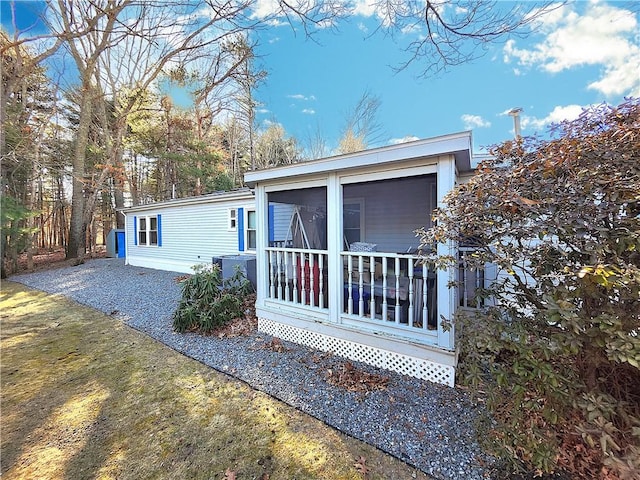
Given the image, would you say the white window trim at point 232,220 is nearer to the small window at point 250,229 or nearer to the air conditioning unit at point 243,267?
the small window at point 250,229

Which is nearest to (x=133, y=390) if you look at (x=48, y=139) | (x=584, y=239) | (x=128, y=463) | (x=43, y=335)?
(x=128, y=463)

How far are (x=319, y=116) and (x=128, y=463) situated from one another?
16.9 meters

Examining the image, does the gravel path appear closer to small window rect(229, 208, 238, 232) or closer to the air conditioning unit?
the air conditioning unit

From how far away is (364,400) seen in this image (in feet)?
9.67

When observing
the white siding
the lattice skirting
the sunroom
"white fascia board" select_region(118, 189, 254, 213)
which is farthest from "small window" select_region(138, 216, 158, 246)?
the lattice skirting

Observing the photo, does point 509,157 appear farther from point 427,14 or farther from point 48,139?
point 48,139

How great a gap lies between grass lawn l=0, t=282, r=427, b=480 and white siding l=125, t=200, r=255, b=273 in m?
5.54

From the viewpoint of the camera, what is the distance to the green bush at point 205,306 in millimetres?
4969

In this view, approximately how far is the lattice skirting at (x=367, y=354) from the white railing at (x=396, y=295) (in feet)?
1.20

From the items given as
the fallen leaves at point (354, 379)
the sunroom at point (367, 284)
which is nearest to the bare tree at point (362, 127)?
the sunroom at point (367, 284)

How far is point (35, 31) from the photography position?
254 inches

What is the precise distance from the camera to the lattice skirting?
3217 millimetres

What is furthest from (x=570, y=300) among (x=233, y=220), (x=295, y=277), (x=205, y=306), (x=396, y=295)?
(x=233, y=220)

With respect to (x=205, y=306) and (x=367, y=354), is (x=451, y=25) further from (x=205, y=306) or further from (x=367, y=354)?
(x=205, y=306)
